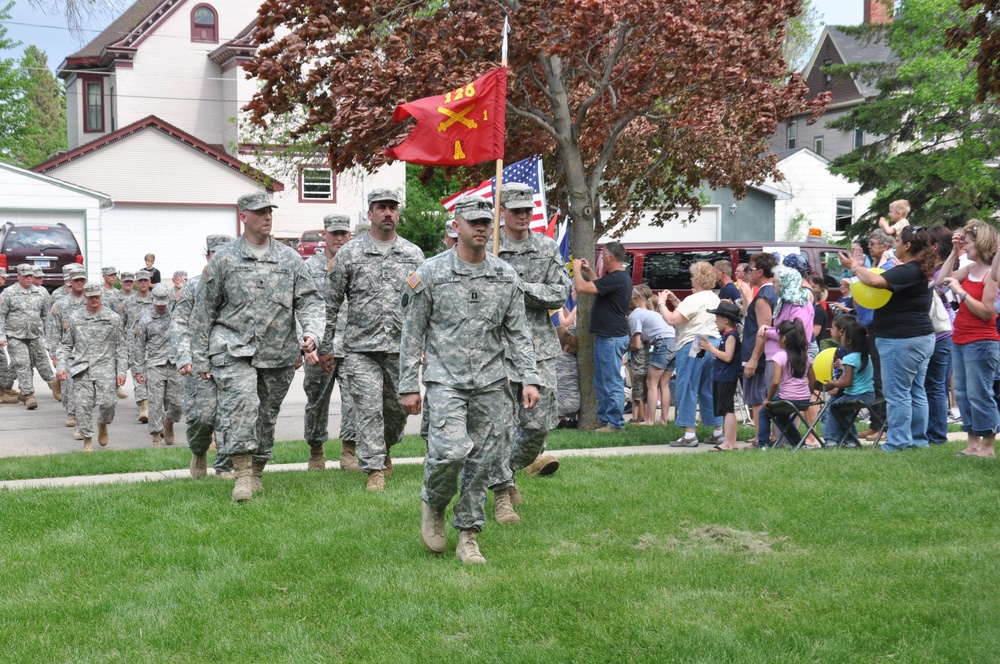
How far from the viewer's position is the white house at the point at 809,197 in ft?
164

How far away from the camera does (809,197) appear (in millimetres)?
50750

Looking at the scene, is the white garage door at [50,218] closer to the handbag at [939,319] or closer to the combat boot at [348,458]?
the combat boot at [348,458]

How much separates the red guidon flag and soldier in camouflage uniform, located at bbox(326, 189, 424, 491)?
84 cm

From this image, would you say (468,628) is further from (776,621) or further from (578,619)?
(776,621)

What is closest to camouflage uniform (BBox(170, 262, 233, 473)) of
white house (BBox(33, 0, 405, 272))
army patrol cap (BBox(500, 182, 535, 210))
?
army patrol cap (BBox(500, 182, 535, 210))

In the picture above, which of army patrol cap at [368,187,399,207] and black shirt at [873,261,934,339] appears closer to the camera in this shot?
army patrol cap at [368,187,399,207]

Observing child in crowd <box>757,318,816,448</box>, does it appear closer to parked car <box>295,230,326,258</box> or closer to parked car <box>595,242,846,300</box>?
parked car <box>595,242,846,300</box>

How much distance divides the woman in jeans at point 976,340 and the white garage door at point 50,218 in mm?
28663

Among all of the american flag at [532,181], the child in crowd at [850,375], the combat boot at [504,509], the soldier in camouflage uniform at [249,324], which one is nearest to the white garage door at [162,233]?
the american flag at [532,181]

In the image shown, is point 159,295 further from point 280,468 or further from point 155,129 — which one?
point 155,129

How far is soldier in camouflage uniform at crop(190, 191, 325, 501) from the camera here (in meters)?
8.88

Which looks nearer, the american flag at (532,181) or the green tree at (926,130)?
the american flag at (532,181)

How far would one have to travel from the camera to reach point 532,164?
591 inches

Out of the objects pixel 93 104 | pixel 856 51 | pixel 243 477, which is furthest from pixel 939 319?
pixel 856 51
